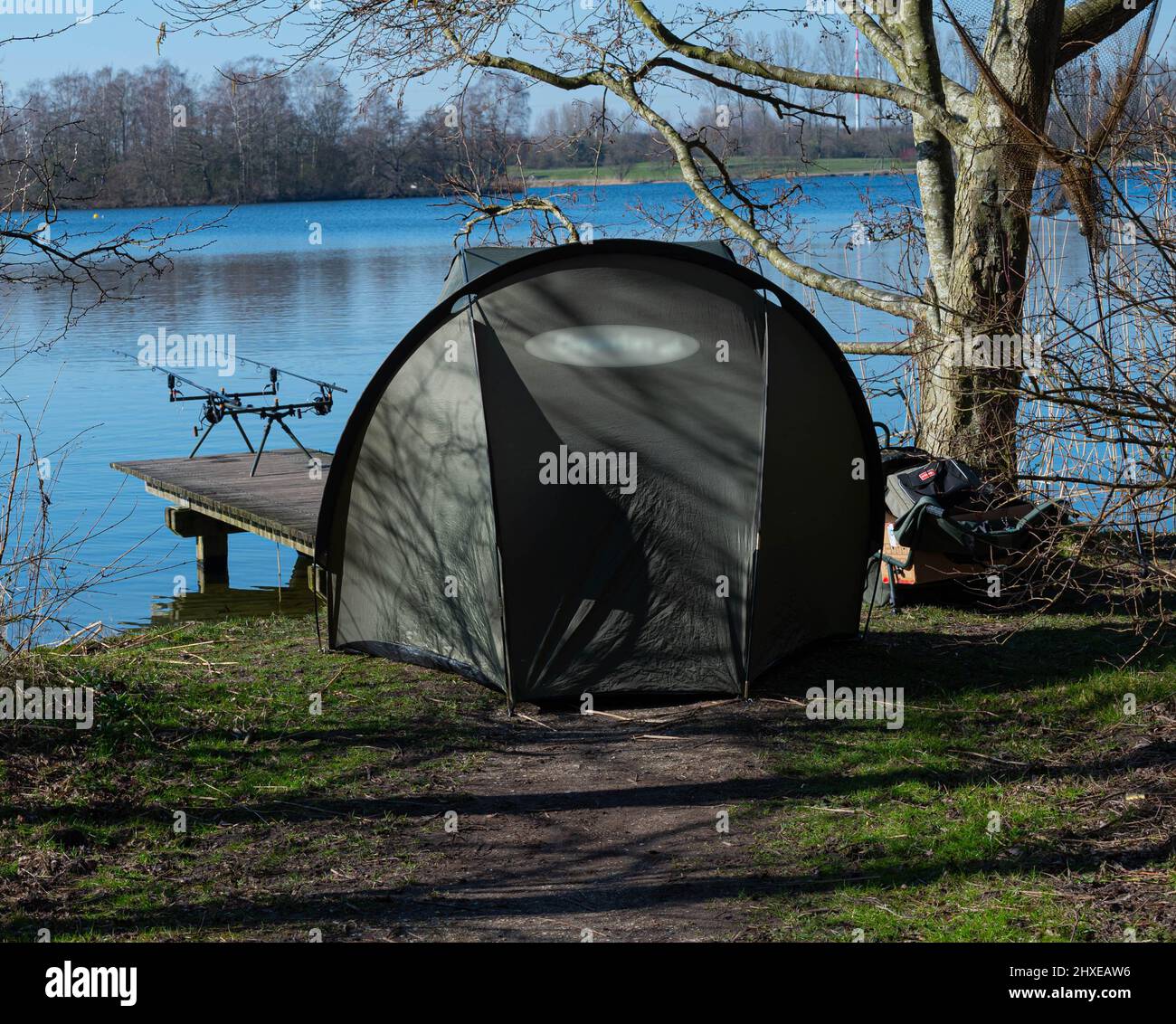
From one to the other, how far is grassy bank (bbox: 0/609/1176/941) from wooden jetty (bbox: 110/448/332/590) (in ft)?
16.1

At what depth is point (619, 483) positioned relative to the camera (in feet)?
23.2

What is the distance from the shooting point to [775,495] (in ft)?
23.6

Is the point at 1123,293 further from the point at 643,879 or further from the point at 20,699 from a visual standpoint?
the point at 20,699

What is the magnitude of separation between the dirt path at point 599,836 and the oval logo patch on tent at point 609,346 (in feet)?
6.36

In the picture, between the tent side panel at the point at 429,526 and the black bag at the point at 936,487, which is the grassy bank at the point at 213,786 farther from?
the black bag at the point at 936,487

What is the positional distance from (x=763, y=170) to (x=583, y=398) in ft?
22.7

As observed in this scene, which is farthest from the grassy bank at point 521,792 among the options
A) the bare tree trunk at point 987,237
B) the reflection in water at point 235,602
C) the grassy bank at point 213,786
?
the reflection in water at point 235,602

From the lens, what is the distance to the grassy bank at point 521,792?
4621 millimetres

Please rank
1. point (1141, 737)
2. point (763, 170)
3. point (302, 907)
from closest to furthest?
point (302, 907)
point (1141, 737)
point (763, 170)

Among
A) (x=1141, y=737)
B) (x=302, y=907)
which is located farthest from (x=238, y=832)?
(x=1141, y=737)

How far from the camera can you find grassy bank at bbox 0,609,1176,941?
4.62m

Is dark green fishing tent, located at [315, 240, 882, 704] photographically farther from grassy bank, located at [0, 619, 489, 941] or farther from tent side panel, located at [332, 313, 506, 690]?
grassy bank, located at [0, 619, 489, 941]

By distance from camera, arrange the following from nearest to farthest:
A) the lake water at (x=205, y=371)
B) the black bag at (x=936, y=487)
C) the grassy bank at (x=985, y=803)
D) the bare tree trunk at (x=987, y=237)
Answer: the grassy bank at (x=985, y=803) → the black bag at (x=936, y=487) → the bare tree trunk at (x=987, y=237) → the lake water at (x=205, y=371)

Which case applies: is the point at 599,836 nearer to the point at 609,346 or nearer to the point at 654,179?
the point at 609,346
